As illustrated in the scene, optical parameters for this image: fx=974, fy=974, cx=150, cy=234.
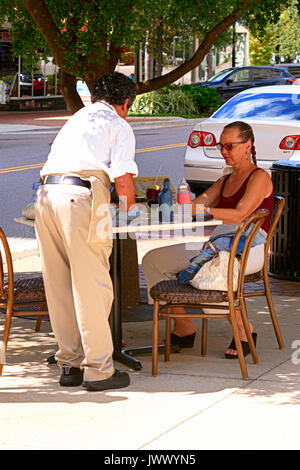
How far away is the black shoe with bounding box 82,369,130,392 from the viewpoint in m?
5.67

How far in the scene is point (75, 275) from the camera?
562 cm

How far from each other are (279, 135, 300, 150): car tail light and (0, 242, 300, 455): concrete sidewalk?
5379 millimetres

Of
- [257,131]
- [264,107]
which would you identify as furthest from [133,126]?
[257,131]

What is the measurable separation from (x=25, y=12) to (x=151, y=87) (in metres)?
1.55

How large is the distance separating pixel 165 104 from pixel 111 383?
30.5 meters

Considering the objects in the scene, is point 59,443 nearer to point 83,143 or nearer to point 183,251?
point 83,143

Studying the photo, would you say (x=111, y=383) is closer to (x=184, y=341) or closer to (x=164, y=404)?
(x=164, y=404)

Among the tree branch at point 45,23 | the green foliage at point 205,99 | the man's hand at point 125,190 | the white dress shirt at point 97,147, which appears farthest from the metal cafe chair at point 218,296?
the green foliage at point 205,99

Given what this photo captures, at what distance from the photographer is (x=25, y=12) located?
375 inches

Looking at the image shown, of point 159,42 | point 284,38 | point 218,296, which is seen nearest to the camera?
point 218,296

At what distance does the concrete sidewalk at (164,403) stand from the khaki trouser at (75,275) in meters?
0.22

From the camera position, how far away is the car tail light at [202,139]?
42.0 ft

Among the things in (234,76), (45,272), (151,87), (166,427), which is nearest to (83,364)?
(45,272)

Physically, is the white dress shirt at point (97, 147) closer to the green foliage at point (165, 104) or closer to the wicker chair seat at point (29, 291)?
the wicker chair seat at point (29, 291)
